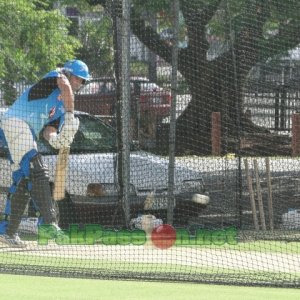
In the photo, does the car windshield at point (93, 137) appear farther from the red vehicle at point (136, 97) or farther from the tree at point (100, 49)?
the tree at point (100, 49)

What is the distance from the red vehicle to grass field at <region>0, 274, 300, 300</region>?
4223 millimetres

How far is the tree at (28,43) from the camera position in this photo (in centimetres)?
1372

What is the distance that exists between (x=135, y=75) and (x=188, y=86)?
0.66 m

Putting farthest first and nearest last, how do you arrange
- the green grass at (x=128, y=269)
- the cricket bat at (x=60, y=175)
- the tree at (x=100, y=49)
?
the tree at (x=100, y=49)
the cricket bat at (x=60, y=175)
the green grass at (x=128, y=269)

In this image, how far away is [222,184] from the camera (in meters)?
12.6

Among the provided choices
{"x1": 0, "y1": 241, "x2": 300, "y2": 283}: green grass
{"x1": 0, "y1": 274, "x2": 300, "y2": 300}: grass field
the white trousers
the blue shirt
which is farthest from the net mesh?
{"x1": 0, "y1": 274, "x2": 300, "y2": 300}: grass field

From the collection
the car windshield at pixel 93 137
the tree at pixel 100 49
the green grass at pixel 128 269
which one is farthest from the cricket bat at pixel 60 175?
the tree at pixel 100 49

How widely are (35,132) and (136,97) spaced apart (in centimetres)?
216

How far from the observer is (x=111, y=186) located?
1218 cm

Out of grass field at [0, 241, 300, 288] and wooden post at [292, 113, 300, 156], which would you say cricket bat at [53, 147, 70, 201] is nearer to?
grass field at [0, 241, 300, 288]

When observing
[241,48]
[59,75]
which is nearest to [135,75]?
[241,48]

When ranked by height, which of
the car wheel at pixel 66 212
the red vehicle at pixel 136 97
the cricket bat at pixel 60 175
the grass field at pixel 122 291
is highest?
the red vehicle at pixel 136 97

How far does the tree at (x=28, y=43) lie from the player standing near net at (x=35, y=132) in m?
2.63

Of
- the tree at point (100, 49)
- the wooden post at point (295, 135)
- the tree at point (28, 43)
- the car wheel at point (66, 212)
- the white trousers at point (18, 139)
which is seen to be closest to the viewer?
the white trousers at point (18, 139)
